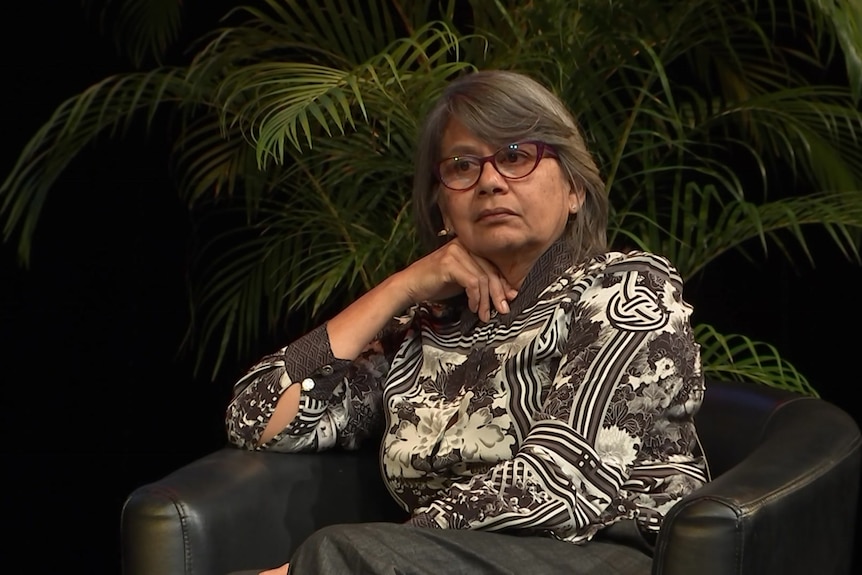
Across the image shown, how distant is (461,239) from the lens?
7.65ft

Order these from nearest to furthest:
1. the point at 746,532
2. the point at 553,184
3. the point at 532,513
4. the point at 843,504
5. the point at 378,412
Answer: the point at 746,532 < the point at 532,513 < the point at 843,504 < the point at 553,184 < the point at 378,412

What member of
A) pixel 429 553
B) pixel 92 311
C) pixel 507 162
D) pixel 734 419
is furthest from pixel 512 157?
pixel 92 311

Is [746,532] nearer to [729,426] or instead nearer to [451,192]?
[729,426]

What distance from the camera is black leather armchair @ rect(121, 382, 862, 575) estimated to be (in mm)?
1752

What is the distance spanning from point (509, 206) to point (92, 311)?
177cm

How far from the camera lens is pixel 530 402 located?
2121mm

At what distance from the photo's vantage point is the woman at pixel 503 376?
6.33 feet

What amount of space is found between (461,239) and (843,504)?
740 millimetres

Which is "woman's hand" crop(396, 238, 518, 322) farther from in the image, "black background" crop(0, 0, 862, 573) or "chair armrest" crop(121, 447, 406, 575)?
"black background" crop(0, 0, 862, 573)

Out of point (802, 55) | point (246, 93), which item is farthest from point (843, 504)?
point (246, 93)

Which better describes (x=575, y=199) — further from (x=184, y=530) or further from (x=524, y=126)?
(x=184, y=530)

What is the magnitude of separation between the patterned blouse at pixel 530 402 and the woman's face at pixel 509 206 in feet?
0.18

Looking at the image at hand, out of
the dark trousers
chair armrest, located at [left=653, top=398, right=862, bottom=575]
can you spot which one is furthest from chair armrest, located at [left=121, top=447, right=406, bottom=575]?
chair armrest, located at [left=653, top=398, right=862, bottom=575]

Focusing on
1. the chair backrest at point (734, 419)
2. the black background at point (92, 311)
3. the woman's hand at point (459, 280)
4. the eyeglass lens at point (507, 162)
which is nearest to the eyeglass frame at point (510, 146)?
the eyeglass lens at point (507, 162)
